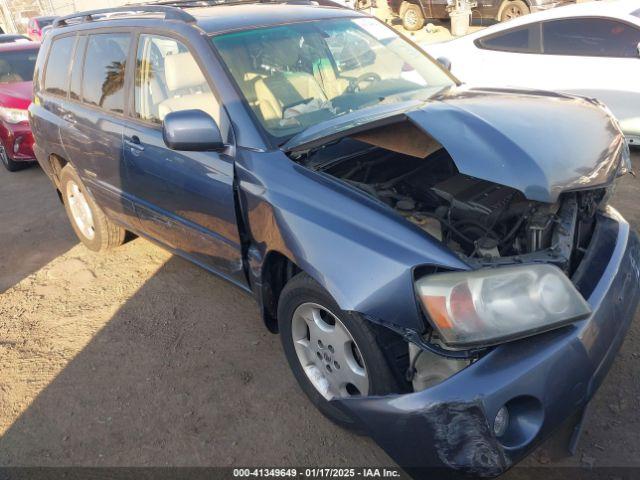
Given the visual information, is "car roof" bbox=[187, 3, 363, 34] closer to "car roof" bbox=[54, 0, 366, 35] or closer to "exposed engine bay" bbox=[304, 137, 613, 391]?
"car roof" bbox=[54, 0, 366, 35]

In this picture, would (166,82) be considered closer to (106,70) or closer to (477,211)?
(106,70)

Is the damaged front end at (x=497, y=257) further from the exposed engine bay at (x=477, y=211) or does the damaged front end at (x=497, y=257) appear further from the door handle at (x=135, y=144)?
the door handle at (x=135, y=144)

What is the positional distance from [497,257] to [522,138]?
1.76 feet

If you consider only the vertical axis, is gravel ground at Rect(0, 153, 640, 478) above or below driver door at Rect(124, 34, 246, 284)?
below

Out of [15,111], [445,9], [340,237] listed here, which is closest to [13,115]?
[15,111]

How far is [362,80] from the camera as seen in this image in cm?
311

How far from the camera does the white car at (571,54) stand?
5156mm

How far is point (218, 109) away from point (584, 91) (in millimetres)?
4262

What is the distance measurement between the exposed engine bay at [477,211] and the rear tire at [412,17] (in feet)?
42.5

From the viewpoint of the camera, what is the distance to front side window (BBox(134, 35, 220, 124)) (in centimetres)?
279

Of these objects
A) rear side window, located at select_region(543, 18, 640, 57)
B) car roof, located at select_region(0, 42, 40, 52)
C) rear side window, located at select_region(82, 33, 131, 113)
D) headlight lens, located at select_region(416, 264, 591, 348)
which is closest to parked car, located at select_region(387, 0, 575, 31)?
rear side window, located at select_region(543, 18, 640, 57)

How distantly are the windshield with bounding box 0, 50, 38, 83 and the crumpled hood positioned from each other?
6.67 metres

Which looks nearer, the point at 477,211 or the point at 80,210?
the point at 477,211

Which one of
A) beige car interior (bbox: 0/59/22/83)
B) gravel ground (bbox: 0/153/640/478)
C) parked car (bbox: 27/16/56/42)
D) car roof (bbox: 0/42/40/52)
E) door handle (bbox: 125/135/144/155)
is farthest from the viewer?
parked car (bbox: 27/16/56/42)
